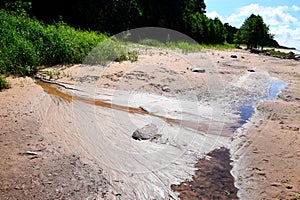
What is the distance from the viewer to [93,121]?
23.0ft

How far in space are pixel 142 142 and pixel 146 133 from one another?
1.20 feet

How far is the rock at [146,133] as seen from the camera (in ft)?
20.3

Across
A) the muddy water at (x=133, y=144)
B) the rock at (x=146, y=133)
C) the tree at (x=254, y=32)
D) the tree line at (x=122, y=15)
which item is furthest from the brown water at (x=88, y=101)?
the tree at (x=254, y=32)

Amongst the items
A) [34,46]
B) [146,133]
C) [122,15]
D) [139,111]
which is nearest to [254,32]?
[122,15]

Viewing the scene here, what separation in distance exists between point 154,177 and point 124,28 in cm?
2468

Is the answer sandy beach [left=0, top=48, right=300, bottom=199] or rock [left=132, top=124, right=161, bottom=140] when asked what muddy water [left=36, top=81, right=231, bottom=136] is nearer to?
sandy beach [left=0, top=48, right=300, bottom=199]

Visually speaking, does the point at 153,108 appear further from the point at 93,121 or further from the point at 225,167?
the point at 225,167

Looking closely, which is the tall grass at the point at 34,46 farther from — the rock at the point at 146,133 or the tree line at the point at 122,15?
the tree line at the point at 122,15

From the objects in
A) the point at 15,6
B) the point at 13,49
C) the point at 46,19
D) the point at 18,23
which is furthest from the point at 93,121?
the point at 46,19

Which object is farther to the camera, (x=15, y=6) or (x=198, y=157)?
(x=15, y=6)

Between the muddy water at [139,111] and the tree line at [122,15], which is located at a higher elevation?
the tree line at [122,15]

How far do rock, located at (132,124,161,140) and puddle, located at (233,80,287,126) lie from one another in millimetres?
2265

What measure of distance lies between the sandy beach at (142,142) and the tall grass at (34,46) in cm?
137

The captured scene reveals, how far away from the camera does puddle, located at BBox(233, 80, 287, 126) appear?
838 cm
